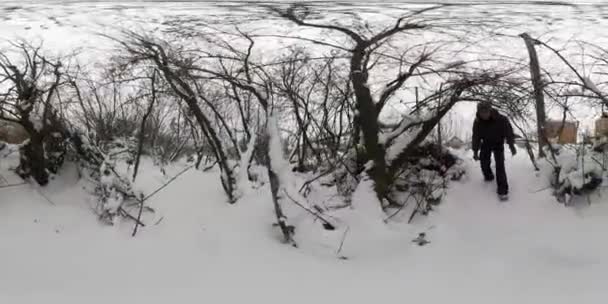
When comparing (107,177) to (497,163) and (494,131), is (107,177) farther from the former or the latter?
(497,163)

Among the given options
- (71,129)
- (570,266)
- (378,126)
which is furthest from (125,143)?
(570,266)

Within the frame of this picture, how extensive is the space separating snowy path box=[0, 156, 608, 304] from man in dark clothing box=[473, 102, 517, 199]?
0.35 m

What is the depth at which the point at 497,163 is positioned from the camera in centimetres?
744

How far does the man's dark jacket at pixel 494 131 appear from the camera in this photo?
7.11m

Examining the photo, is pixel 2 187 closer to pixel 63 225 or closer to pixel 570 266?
pixel 63 225

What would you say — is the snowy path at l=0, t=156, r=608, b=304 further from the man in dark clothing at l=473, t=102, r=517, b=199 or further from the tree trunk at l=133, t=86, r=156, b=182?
the tree trunk at l=133, t=86, r=156, b=182

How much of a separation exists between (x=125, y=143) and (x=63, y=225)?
1.47 meters

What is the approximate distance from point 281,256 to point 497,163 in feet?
10.4

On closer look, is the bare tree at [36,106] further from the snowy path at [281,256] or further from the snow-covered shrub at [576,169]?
the snow-covered shrub at [576,169]

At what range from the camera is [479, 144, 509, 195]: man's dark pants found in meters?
7.36

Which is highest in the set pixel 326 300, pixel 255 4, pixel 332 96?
pixel 255 4

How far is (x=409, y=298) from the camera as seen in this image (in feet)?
20.5

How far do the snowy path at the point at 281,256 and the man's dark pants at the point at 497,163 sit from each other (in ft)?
0.74

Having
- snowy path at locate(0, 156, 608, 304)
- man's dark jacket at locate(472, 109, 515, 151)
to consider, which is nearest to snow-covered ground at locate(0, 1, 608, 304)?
snowy path at locate(0, 156, 608, 304)
